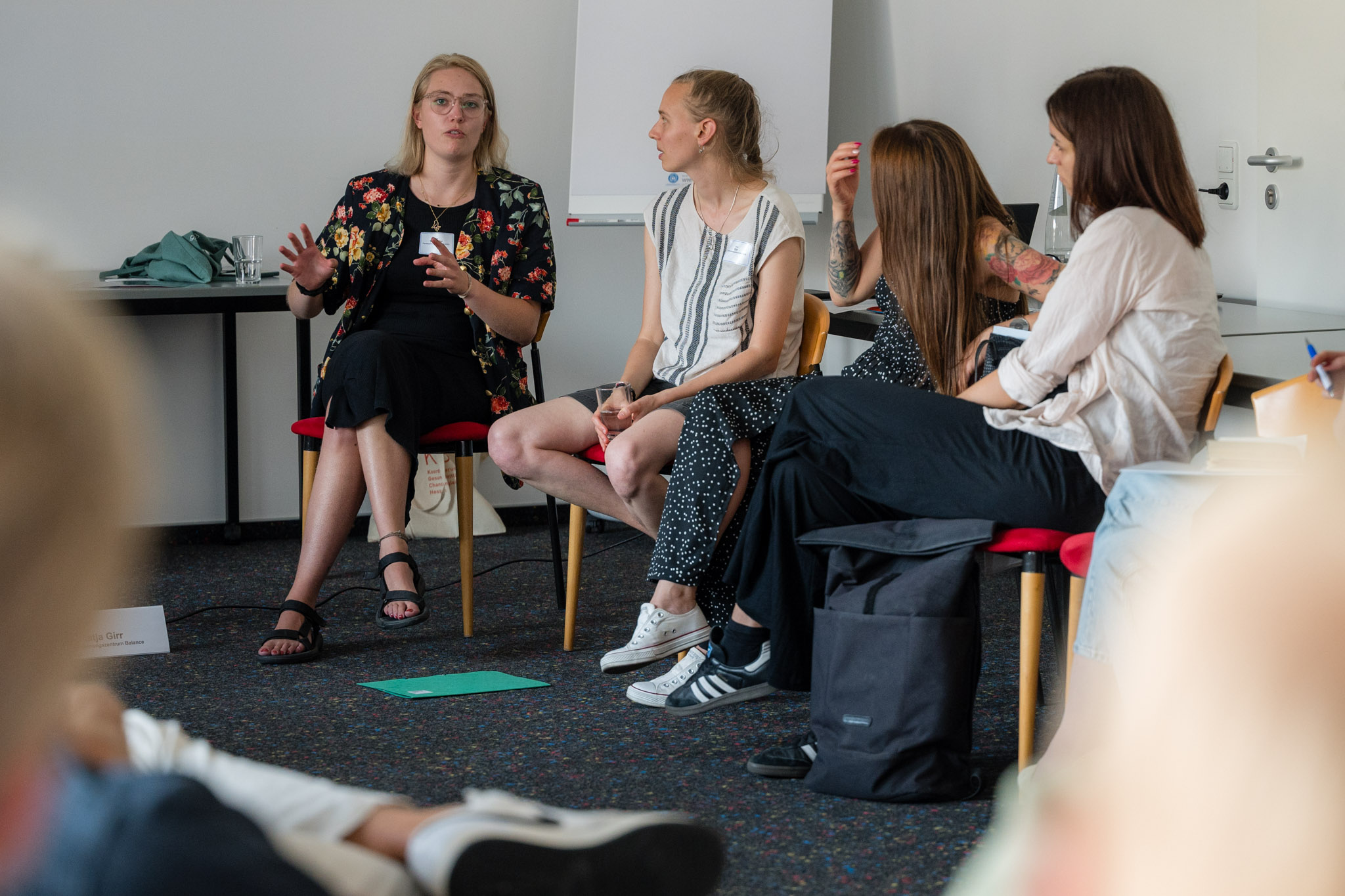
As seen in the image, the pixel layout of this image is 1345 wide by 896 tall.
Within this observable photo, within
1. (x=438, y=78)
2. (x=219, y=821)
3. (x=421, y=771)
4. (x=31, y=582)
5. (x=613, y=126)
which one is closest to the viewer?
(x=31, y=582)

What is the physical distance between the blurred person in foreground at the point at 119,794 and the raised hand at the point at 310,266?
220cm

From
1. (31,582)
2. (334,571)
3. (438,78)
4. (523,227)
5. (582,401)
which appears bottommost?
(334,571)

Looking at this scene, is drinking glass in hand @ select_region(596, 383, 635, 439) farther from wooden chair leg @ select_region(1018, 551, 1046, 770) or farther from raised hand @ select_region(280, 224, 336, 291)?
wooden chair leg @ select_region(1018, 551, 1046, 770)

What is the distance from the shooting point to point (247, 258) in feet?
11.6

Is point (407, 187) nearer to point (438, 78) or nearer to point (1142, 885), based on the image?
point (438, 78)

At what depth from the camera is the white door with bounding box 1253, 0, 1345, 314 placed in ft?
9.25

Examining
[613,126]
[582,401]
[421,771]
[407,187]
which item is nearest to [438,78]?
[407,187]

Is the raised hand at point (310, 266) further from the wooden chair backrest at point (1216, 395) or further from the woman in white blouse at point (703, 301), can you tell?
the wooden chair backrest at point (1216, 395)

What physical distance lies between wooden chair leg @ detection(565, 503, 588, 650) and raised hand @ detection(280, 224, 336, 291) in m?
0.80

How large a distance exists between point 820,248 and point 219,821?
417 cm

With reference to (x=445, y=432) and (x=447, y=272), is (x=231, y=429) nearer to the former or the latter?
(x=445, y=432)

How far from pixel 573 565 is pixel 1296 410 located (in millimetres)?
1535

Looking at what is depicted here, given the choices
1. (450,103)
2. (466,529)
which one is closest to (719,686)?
(466,529)

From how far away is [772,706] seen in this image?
243cm
